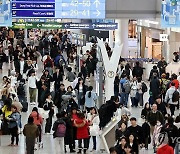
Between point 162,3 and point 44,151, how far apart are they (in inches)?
239

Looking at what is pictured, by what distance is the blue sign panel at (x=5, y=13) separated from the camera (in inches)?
821

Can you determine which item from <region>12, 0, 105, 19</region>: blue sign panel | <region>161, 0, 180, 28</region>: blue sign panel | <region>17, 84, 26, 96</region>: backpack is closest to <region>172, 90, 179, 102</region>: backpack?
<region>161, 0, 180, 28</region>: blue sign panel

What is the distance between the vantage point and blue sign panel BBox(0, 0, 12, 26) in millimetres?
20859

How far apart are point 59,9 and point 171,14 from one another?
3.73 metres

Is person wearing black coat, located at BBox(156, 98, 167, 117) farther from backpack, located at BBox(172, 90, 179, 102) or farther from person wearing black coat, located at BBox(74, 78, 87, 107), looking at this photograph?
person wearing black coat, located at BBox(74, 78, 87, 107)

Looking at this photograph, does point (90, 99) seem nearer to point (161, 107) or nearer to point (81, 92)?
point (81, 92)

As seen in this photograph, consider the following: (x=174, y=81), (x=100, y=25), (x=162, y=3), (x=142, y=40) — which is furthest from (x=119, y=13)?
(x=142, y=40)

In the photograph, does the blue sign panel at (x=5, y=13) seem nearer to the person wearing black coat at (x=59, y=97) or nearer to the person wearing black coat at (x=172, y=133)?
the person wearing black coat at (x=59, y=97)

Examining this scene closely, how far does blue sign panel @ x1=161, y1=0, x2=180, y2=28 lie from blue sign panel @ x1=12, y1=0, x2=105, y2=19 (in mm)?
1944

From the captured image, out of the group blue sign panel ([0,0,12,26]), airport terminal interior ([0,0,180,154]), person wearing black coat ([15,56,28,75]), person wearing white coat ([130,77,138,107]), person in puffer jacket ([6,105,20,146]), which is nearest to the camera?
airport terminal interior ([0,0,180,154])

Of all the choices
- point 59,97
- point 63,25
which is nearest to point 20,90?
point 59,97

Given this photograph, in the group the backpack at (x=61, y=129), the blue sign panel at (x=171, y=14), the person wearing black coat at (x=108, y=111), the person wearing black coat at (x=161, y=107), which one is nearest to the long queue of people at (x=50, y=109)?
the backpack at (x=61, y=129)

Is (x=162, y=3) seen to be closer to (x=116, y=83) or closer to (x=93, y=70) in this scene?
(x=116, y=83)

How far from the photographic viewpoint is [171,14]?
20453 mm
